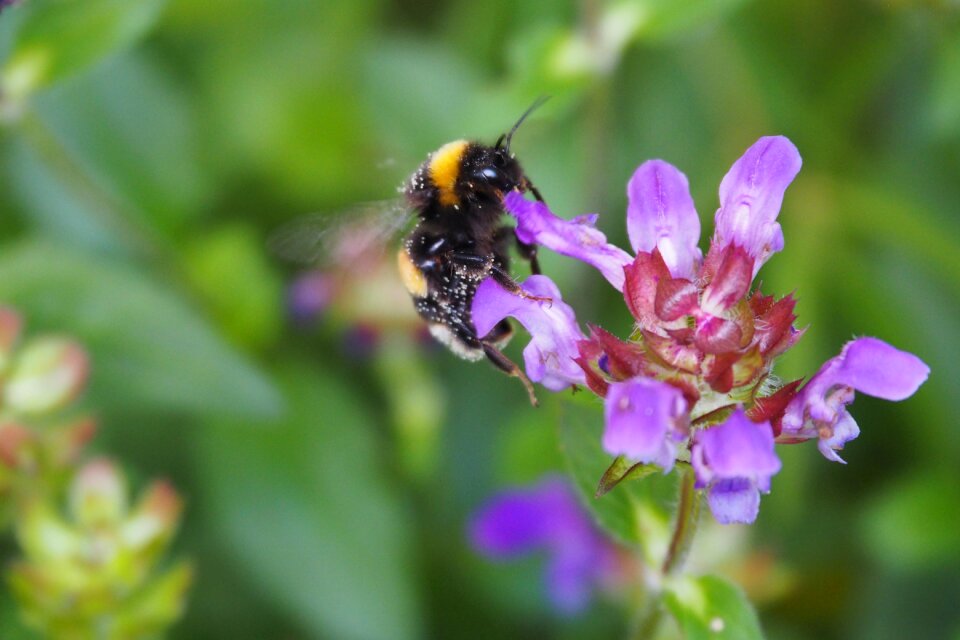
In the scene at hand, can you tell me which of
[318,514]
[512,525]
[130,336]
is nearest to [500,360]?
[512,525]

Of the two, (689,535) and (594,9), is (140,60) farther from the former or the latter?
(689,535)

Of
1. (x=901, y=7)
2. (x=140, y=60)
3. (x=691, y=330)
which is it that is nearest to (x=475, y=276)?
(x=691, y=330)

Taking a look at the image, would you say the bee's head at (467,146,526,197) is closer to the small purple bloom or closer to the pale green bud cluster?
the small purple bloom

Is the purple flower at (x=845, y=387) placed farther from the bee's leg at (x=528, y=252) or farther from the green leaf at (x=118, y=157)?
the green leaf at (x=118, y=157)

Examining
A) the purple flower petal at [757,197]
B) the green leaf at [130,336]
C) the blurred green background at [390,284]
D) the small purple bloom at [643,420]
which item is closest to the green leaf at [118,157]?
the blurred green background at [390,284]

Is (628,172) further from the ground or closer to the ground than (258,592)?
further from the ground

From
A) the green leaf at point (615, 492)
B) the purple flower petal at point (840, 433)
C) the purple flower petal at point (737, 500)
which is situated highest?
the purple flower petal at point (737, 500)

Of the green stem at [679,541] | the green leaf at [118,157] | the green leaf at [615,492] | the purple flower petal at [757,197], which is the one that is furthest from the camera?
the green leaf at [118,157]
